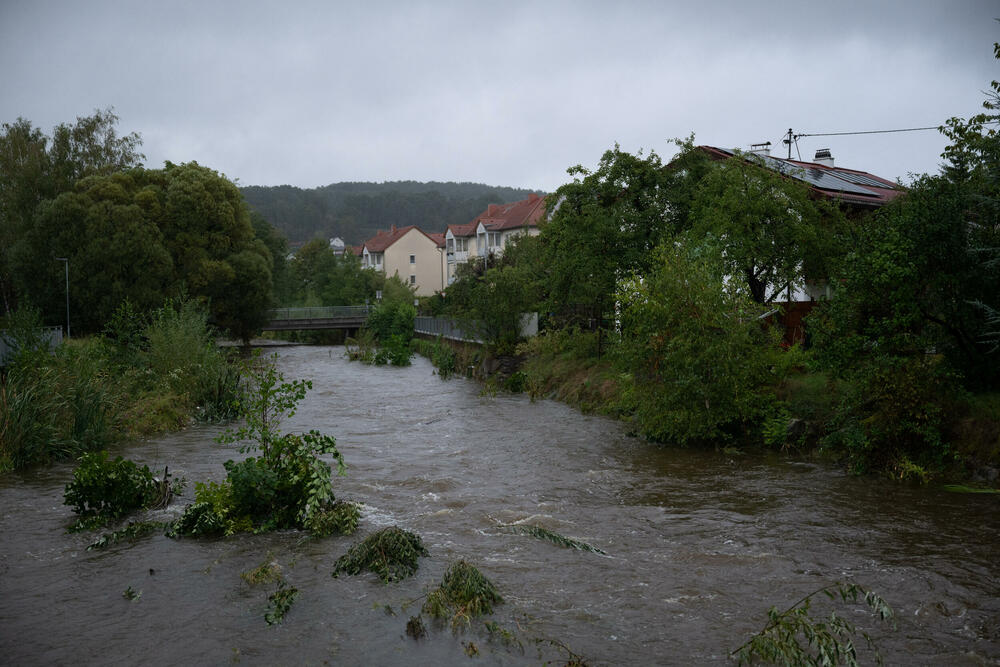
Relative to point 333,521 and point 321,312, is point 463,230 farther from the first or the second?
point 333,521

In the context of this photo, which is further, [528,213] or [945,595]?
[528,213]

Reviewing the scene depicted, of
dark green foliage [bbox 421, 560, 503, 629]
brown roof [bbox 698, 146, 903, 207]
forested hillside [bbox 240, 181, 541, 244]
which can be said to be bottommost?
dark green foliage [bbox 421, 560, 503, 629]

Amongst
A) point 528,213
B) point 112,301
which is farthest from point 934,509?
point 528,213

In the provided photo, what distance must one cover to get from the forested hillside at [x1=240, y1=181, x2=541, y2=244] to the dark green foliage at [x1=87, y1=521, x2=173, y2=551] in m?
122

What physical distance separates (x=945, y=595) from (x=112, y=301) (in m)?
34.8

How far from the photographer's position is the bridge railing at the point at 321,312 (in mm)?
60688

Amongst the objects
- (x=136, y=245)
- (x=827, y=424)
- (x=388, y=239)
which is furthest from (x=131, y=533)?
(x=388, y=239)

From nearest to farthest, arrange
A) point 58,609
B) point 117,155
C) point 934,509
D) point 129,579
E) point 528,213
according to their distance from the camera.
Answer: point 58,609 < point 129,579 < point 934,509 < point 117,155 < point 528,213

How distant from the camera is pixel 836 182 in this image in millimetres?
26234

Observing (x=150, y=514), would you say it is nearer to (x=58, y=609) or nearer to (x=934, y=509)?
(x=58, y=609)

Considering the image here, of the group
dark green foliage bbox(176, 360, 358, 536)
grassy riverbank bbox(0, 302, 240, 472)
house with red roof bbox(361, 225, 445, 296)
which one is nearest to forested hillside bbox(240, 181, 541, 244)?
house with red roof bbox(361, 225, 445, 296)

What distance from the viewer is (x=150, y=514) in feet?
36.6

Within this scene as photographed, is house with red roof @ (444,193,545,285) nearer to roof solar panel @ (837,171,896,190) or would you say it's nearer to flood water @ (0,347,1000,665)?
roof solar panel @ (837,171,896,190)

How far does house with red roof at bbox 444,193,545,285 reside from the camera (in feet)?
214
